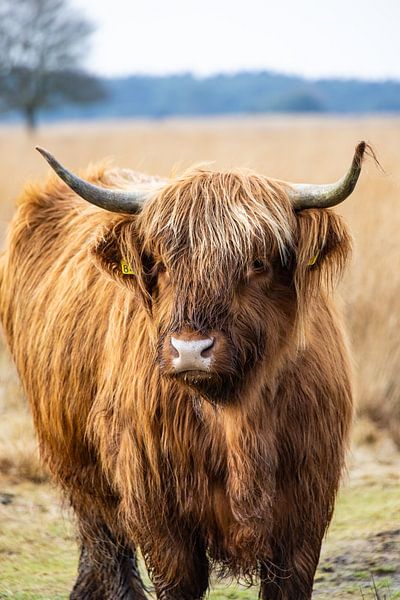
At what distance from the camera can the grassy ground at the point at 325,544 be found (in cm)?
417

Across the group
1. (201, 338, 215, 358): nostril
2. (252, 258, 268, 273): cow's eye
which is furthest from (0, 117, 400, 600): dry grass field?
(201, 338, 215, 358): nostril

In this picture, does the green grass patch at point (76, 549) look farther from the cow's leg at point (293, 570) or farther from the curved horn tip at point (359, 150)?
the curved horn tip at point (359, 150)

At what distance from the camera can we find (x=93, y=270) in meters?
3.64

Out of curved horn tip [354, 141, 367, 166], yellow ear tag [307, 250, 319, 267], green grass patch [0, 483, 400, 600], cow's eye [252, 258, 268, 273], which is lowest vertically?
green grass patch [0, 483, 400, 600]

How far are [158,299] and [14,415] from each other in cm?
449

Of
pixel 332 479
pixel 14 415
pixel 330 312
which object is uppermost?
pixel 330 312

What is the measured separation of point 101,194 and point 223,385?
671 mm

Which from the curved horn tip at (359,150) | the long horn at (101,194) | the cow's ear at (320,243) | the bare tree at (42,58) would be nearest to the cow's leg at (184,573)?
the cow's ear at (320,243)

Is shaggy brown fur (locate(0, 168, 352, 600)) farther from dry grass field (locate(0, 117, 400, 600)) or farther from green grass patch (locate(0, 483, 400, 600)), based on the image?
green grass patch (locate(0, 483, 400, 600))

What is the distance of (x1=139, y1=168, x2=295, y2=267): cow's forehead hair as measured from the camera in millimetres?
2748

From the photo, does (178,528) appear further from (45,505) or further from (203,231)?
(45,505)

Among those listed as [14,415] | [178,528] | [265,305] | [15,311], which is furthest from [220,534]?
[14,415]

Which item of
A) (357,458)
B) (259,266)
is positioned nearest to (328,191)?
(259,266)

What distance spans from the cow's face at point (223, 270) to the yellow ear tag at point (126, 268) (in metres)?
0.02
